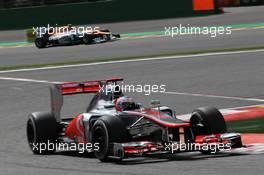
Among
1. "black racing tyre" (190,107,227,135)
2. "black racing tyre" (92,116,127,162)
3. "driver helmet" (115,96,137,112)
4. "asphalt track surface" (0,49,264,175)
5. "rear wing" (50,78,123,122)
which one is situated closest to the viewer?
"asphalt track surface" (0,49,264,175)

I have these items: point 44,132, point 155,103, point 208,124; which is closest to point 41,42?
point 44,132

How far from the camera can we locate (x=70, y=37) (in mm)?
37312

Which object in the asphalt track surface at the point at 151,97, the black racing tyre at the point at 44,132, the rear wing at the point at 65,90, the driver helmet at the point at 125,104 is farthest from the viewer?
the rear wing at the point at 65,90

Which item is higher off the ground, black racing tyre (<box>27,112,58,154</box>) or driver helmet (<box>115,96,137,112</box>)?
driver helmet (<box>115,96,137,112</box>)

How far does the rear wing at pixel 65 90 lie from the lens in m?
14.7

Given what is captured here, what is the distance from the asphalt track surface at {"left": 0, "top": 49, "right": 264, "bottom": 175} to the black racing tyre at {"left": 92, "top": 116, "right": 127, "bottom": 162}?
8.2 inches

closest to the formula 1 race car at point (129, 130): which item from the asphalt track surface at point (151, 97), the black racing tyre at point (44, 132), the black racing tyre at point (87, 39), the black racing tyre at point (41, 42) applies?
the black racing tyre at point (44, 132)

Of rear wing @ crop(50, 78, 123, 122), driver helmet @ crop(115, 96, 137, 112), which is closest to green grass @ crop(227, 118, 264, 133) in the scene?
rear wing @ crop(50, 78, 123, 122)

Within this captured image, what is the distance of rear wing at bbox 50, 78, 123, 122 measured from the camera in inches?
579

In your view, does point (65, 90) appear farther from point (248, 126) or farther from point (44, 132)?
Result: point (248, 126)

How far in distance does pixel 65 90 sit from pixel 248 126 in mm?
3841

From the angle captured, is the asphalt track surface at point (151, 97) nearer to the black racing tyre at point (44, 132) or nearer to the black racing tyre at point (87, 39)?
the black racing tyre at point (44, 132)

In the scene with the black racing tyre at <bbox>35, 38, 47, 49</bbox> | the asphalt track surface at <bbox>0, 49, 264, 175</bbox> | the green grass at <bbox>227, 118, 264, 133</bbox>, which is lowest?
the green grass at <bbox>227, 118, 264, 133</bbox>

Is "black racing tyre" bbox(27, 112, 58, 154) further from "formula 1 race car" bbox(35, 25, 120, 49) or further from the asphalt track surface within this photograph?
"formula 1 race car" bbox(35, 25, 120, 49)
